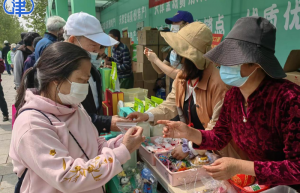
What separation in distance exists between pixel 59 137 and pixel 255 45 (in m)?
1.07

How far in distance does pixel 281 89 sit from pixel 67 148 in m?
1.12

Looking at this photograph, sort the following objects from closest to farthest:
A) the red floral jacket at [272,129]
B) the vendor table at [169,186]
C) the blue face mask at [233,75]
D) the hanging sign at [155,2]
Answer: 1. the red floral jacket at [272,129]
2. the blue face mask at [233,75]
3. the vendor table at [169,186]
4. the hanging sign at [155,2]

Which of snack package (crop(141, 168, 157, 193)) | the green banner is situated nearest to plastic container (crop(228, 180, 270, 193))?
snack package (crop(141, 168, 157, 193))

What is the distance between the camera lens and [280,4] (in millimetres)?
3145

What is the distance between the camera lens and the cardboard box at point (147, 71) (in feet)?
16.3

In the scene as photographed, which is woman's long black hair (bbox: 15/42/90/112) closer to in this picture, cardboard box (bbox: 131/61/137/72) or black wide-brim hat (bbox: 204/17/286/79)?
black wide-brim hat (bbox: 204/17/286/79)

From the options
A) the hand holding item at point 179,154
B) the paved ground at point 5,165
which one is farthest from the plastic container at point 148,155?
the paved ground at point 5,165

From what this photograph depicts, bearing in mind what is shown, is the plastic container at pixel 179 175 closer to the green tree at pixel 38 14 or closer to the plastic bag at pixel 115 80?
the plastic bag at pixel 115 80

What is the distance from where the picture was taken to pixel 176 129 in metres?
1.59

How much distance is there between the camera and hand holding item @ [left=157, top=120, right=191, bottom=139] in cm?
157

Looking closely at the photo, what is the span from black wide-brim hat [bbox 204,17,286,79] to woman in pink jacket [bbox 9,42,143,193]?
28.1 inches

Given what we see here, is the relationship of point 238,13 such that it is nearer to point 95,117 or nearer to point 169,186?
point 95,117

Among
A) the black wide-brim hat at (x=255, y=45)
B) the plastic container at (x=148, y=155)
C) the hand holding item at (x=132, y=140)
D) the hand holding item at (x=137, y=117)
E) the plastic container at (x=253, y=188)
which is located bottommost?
the plastic container at (x=148, y=155)

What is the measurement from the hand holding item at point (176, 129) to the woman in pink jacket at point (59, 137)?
36 centimetres
